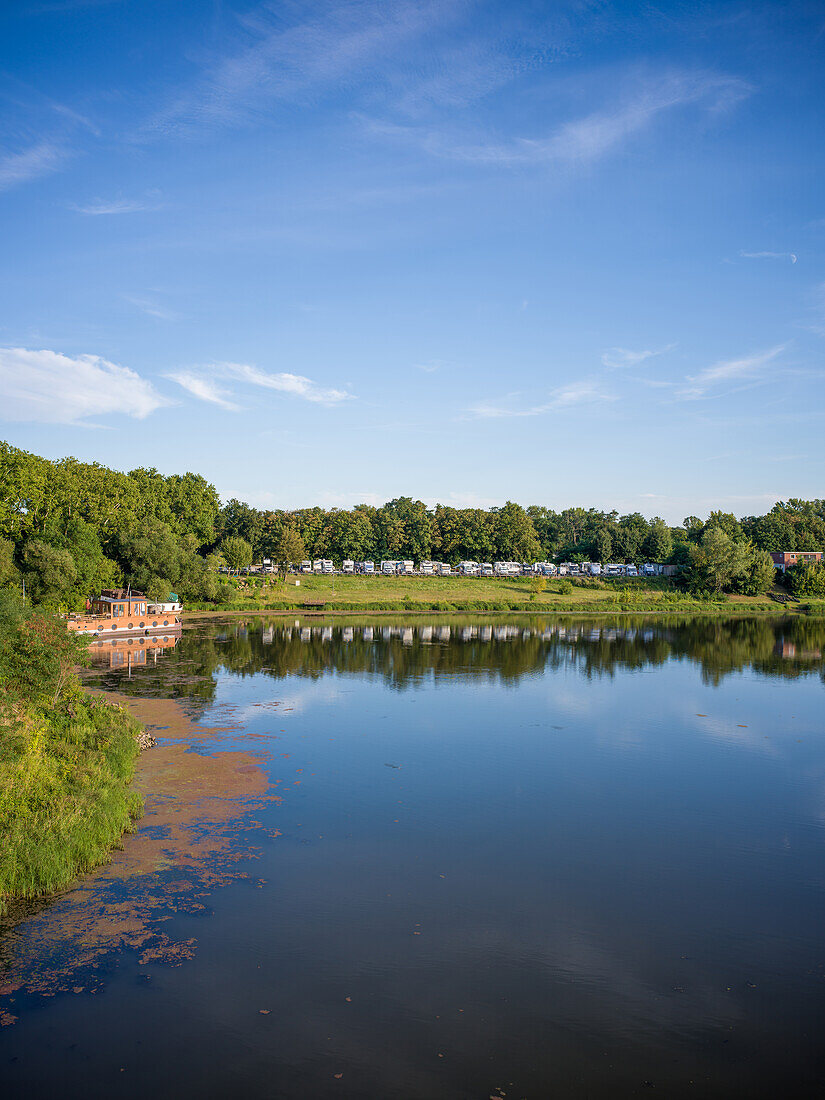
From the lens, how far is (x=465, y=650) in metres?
52.9

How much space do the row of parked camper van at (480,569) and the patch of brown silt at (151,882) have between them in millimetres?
80942

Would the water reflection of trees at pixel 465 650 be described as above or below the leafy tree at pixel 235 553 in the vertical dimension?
below

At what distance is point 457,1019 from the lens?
36.1ft

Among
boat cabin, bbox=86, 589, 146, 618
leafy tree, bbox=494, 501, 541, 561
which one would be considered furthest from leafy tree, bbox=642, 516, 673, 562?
boat cabin, bbox=86, 589, 146, 618

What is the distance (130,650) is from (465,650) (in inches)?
881

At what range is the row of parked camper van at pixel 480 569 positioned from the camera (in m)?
105

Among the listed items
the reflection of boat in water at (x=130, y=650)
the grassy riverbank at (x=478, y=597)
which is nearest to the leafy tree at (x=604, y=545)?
the grassy riverbank at (x=478, y=597)

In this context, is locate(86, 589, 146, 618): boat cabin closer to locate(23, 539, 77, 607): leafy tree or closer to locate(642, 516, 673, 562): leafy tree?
locate(23, 539, 77, 607): leafy tree

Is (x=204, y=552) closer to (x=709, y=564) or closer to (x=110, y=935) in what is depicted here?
(x=709, y=564)

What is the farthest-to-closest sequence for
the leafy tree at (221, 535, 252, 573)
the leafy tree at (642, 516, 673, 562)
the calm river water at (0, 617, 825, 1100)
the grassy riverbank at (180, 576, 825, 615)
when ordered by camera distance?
the leafy tree at (642, 516, 673, 562) < the leafy tree at (221, 535, 252, 573) < the grassy riverbank at (180, 576, 825, 615) < the calm river water at (0, 617, 825, 1100)

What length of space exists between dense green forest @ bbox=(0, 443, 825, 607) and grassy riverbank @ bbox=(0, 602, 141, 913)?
99.4ft

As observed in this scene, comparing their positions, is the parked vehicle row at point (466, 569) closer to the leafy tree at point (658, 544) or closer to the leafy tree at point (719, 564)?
the leafy tree at point (658, 544)

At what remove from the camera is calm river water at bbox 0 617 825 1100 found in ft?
33.2

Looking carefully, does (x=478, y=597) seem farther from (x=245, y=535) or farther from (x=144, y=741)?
(x=144, y=741)
